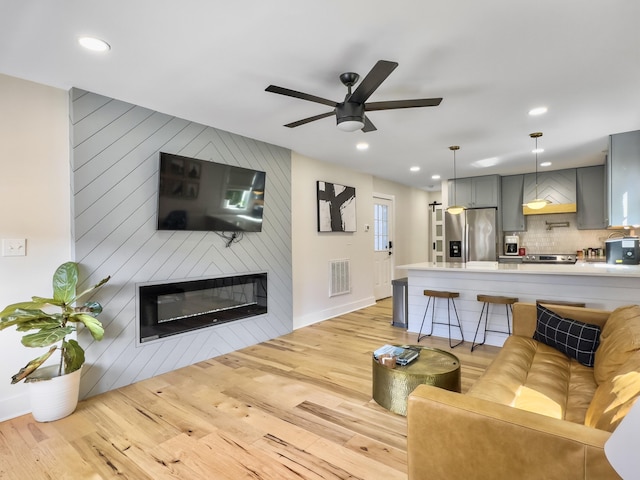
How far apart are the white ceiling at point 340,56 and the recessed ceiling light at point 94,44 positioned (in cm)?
4

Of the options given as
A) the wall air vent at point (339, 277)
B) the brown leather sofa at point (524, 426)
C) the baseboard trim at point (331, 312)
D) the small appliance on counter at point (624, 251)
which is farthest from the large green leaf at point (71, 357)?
the small appliance on counter at point (624, 251)

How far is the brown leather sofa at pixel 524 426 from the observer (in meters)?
1.13

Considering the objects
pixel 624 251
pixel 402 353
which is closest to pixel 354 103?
pixel 402 353

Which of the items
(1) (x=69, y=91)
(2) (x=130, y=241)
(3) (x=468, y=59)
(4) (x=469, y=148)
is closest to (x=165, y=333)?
(2) (x=130, y=241)

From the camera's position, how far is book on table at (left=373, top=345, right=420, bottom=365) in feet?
8.44

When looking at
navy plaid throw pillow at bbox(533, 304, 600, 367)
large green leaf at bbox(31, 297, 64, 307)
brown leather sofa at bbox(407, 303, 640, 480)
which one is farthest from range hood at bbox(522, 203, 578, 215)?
large green leaf at bbox(31, 297, 64, 307)

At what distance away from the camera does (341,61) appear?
2420mm

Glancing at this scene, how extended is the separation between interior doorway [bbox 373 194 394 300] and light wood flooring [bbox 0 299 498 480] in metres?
3.48

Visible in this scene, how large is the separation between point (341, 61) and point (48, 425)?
3347 mm

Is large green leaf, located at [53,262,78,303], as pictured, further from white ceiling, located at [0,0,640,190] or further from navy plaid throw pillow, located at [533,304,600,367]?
navy plaid throw pillow, located at [533,304,600,367]

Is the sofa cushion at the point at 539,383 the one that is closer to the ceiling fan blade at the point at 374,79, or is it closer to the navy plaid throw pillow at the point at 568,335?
the navy plaid throw pillow at the point at 568,335

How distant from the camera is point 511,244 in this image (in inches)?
266

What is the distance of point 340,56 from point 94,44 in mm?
1598

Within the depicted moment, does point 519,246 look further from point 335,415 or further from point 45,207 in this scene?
point 45,207
